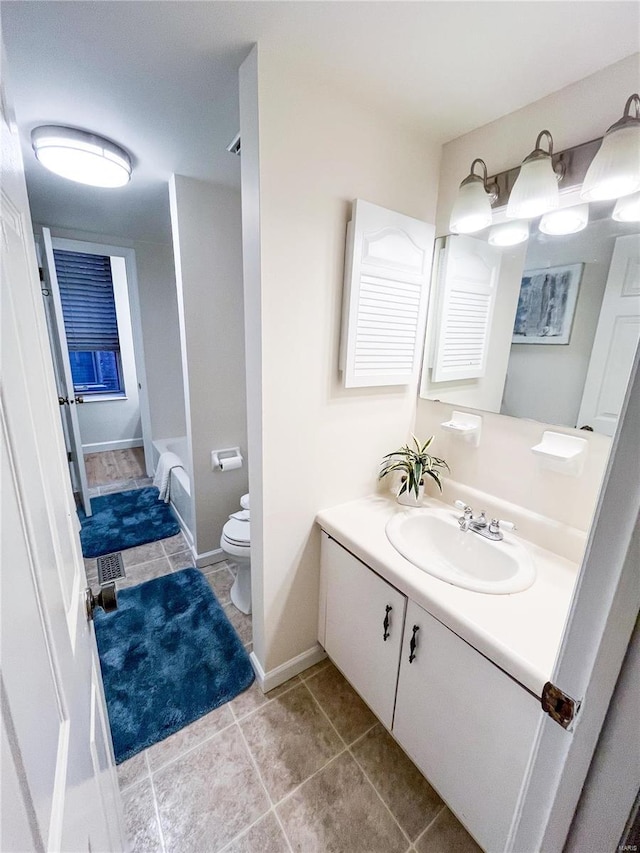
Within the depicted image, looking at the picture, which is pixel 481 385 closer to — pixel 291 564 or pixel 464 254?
pixel 464 254

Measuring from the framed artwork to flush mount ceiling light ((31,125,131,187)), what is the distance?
1.83 meters

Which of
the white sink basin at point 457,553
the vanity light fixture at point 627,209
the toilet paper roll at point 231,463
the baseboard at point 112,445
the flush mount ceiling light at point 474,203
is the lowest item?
the baseboard at point 112,445

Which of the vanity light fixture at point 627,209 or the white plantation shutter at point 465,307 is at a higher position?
the vanity light fixture at point 627,209

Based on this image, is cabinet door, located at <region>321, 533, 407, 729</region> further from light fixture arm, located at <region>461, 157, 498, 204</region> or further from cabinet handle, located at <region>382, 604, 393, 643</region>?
light fixture arm, located at <region>461, 157, 498, 204</region>

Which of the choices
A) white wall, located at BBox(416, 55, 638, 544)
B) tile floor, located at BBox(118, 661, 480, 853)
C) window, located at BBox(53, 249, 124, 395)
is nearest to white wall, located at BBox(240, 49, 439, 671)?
white wall, located at BBox(416, 55, 638, 544)

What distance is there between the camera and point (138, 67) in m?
1.08

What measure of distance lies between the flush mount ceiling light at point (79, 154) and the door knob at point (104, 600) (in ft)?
5.79

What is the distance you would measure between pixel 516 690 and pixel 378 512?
73cm

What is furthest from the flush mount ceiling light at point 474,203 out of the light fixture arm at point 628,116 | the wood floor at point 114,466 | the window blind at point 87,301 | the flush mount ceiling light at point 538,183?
the window blind at point 87,301

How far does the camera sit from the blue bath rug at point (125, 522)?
2451 mm

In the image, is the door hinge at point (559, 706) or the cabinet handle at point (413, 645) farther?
the cabinet handle at point (413, 645)

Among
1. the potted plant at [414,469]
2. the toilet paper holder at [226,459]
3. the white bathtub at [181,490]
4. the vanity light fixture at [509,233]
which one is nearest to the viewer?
the vanity light fixture at [509,233]

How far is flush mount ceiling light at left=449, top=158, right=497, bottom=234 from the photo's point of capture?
4.10 feet

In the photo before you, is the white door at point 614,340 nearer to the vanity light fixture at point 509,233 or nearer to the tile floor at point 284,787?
the vanity light fixture at point 509,233
